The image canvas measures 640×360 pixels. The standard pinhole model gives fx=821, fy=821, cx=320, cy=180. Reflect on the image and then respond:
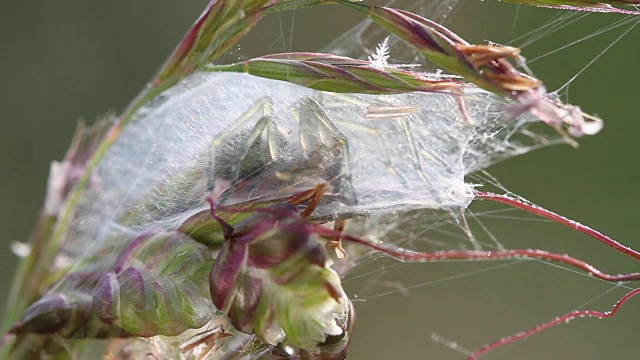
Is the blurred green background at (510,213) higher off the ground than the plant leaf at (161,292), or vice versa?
the plant leaf at (161,292)

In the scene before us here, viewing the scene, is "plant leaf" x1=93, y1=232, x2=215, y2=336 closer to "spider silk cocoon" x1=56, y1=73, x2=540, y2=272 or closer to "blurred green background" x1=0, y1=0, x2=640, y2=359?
"spider silk cocoon" x1=56, y1=73, x2=540, y2=272

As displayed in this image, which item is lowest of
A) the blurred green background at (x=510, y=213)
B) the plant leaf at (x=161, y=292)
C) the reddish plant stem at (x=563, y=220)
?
the blurred green background at (x=510, y=213)

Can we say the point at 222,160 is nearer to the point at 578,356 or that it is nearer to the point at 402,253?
the point at 402,253

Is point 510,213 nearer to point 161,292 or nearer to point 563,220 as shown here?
point 563,220

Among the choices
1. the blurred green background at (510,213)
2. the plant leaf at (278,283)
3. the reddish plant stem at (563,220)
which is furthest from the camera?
the blurred green background at (510,213)

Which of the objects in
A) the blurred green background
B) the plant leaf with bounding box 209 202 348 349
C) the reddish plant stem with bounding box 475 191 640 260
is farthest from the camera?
the blurred green background

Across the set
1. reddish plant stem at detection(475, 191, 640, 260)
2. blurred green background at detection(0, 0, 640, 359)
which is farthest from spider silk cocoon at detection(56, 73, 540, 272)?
blurred green background at detection(0, 0, 640, 359)

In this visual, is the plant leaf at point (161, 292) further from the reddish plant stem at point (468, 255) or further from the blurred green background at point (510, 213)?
the blurred green background at point (510, 213)

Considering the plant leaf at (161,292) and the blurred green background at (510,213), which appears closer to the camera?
the plant leaf at (161,292)

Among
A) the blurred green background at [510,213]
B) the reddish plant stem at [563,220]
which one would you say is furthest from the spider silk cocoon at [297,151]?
the blurred green background at [510,213]

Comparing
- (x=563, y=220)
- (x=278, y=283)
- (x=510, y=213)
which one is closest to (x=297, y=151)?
(x=278, y=283)

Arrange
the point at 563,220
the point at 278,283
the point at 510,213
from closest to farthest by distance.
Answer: the point at 278,283
the point at 563,220
the point at 510,213
